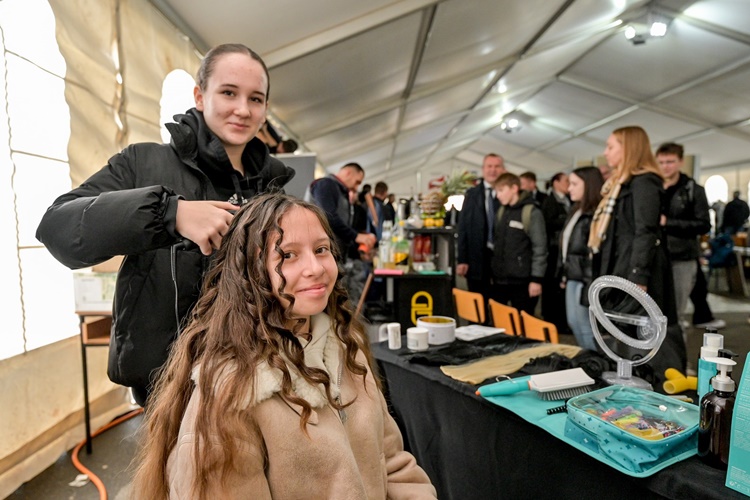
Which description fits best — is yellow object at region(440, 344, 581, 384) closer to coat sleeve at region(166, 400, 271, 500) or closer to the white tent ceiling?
coat sleeve at region(166, 400, 271, 500)

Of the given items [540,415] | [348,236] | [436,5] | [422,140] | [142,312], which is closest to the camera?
[142,312]

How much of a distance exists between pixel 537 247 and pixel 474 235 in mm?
533

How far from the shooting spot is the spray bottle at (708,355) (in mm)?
1001

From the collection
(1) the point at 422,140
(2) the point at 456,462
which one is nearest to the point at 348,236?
(2) the point at 456,462

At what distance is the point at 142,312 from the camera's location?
1.04m

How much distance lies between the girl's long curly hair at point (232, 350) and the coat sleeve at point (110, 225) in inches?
5.1

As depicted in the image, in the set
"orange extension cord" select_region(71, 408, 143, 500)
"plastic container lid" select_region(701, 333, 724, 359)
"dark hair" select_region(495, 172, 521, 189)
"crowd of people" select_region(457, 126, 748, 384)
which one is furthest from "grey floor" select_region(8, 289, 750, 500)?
"dark hair" select_region(495, 172, 521, 189)

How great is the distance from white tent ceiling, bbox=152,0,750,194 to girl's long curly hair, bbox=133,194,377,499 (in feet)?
8.15

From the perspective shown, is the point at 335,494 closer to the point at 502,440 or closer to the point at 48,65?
the point at 502,440

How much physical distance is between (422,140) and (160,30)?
1084cm

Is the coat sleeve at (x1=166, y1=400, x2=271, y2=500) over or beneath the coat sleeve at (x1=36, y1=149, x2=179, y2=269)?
beneath

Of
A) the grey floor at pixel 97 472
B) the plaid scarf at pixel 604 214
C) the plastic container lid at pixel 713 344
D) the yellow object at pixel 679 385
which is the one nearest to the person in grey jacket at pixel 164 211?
the grey floor at pixel 97 472

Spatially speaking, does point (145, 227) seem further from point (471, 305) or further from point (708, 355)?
point (471, 305)

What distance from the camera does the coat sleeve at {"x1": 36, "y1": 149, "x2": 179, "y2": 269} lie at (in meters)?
0.86
